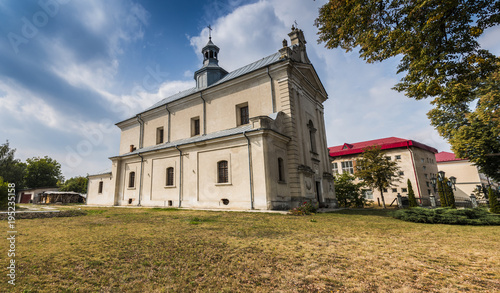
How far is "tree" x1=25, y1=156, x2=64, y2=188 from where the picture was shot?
48.5 meters

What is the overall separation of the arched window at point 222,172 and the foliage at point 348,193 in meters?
13.2

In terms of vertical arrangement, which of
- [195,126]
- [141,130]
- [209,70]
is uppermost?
[209,70]

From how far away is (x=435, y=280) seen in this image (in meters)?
2.95

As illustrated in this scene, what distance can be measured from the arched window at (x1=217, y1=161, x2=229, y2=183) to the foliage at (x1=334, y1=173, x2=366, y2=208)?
13.2 meters

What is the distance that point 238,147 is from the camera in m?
14.3

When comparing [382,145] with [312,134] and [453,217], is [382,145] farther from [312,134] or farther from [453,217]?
[453,217]

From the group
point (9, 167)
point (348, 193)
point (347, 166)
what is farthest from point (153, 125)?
point (9, 167)

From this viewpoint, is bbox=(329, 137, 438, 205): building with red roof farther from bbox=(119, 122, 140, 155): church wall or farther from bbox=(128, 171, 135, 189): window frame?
bbox=(119, 122, 140, 155): church wall

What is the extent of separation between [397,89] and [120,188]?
2311 cm

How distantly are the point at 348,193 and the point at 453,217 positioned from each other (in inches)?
532

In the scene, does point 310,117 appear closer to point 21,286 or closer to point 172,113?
point 172,113

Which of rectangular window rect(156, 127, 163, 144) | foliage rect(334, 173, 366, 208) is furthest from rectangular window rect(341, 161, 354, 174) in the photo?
rectangular window rect(156, 127, 163, 144)

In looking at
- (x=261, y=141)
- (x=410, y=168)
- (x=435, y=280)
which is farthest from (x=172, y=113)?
(x=410, y=168)

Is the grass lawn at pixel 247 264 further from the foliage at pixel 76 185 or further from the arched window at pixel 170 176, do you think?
the foliage at pixel 76 185
